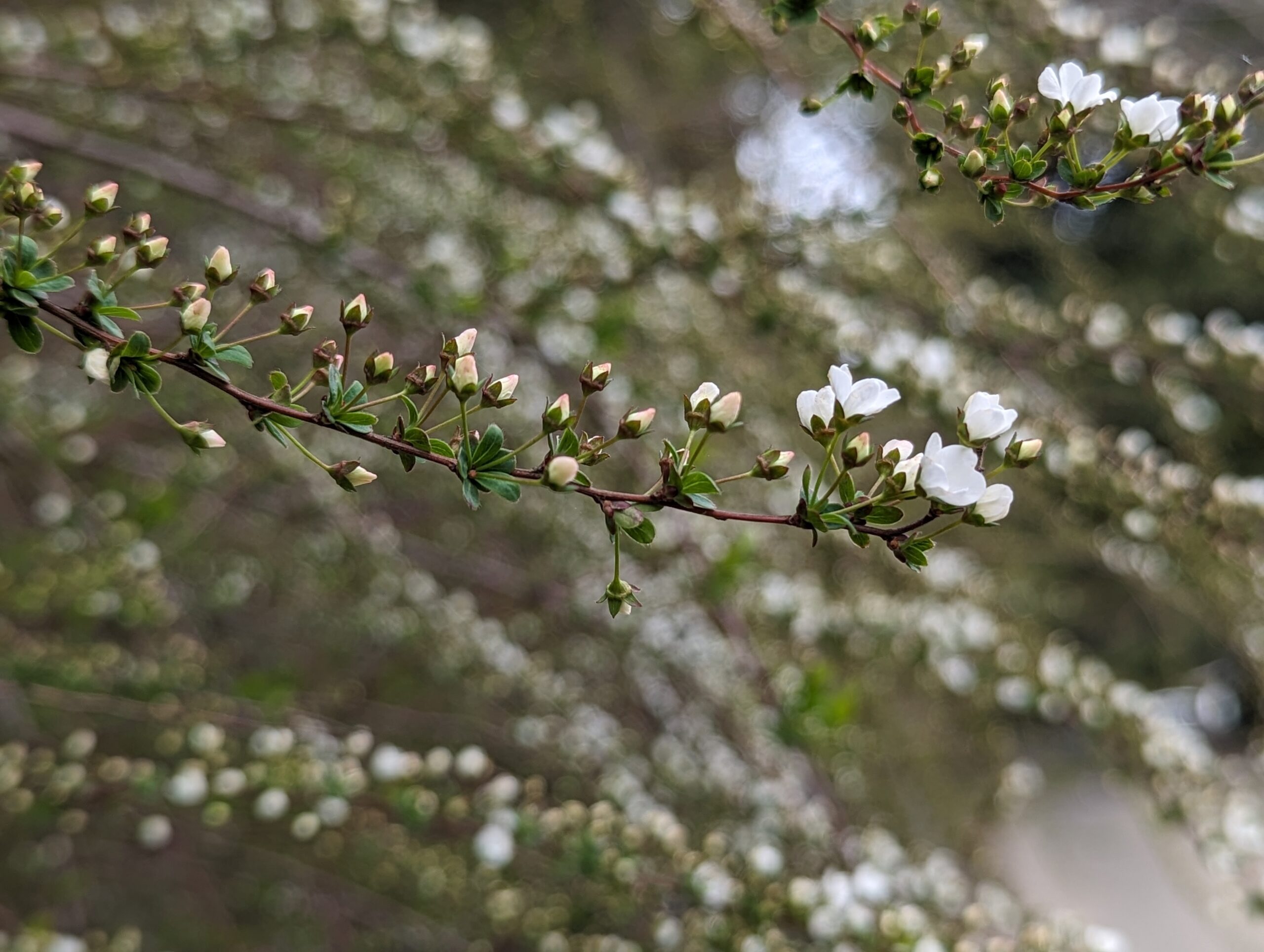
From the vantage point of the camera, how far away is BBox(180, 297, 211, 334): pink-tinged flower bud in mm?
691

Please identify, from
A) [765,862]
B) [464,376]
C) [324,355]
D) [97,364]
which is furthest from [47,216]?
[765,862]

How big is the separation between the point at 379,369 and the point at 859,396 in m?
0.40

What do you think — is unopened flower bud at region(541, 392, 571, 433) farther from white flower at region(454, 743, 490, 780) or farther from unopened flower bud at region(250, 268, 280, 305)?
white flower at region(454, 743, 490, 780)

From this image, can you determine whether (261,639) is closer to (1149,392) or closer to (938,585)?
(938,585)

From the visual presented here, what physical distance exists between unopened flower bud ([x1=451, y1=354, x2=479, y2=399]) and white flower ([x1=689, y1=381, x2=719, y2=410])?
0.18 meters

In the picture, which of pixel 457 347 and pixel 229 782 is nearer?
pixel 457 347

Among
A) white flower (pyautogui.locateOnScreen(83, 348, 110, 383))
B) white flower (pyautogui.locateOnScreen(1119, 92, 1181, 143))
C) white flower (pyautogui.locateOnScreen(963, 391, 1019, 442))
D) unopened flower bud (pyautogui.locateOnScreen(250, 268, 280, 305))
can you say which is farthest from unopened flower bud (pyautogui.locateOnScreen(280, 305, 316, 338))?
white flower (pyautogui.locateOnScreen(1119, 92, 1181, 143))

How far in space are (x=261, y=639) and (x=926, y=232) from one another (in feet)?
9.46

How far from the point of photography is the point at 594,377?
31.1 inches

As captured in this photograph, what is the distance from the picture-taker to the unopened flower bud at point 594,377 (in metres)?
0.78

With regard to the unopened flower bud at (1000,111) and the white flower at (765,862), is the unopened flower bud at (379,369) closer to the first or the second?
the unopened flower bud at (1000,111)

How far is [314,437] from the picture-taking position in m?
2.54

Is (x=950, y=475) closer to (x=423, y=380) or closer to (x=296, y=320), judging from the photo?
(x=423, y=380)

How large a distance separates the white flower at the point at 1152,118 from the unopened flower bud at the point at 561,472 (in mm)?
580
